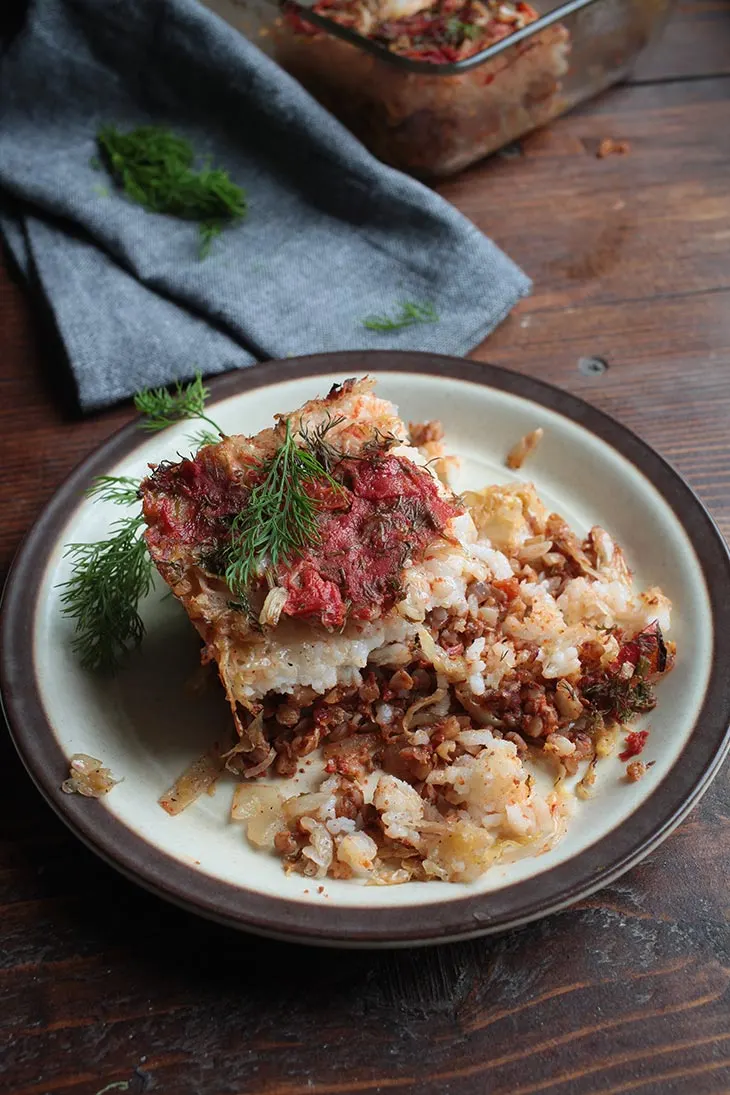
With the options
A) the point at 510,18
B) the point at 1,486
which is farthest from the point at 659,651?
the point at 510,18

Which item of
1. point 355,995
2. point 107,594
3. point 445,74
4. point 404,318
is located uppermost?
point 445,74

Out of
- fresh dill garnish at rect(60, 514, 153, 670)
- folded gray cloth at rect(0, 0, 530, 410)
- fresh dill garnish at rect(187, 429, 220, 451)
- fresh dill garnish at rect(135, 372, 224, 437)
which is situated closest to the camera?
fresh dill garnish at rect(60, 514, 153, 670)

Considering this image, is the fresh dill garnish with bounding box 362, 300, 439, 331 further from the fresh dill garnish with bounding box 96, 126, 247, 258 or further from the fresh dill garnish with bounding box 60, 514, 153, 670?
the fresh dill garnish with bounding box 60, 514, 153, 670

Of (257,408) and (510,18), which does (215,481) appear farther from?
(510,18)

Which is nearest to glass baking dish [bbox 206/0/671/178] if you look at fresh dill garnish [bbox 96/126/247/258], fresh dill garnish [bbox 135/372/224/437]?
fresh dill garnish [bbox 96/126/247/258]

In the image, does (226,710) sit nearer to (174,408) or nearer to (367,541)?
(367,541)

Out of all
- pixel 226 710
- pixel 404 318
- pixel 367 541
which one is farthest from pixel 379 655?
pixel 404 318
